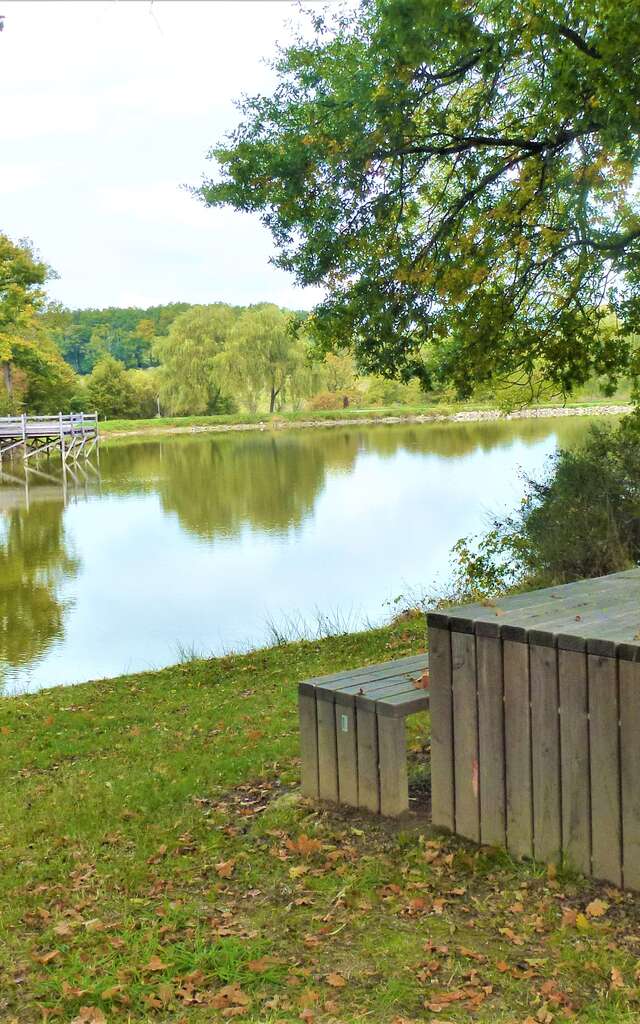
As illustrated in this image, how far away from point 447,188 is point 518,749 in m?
7.57

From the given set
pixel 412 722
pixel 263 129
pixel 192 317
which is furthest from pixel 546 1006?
pixel 192 317

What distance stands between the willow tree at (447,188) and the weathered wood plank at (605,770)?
513 cm

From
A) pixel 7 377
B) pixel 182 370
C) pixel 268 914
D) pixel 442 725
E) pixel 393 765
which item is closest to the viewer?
pixel 268 914

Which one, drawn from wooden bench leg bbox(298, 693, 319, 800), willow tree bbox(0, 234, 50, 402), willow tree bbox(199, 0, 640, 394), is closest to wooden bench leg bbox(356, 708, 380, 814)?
wooden bench leg bbox(298, 693, 319, 800)

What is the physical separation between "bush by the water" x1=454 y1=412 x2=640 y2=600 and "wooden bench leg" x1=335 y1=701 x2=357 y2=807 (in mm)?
6727

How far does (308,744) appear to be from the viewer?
5.04 m

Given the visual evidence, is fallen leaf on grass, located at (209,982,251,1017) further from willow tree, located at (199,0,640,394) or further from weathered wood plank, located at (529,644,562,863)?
willow tree, located at (199,0,640,394)

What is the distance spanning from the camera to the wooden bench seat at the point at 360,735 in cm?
462

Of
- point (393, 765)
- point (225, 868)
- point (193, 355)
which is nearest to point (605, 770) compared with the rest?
point (393, 765)

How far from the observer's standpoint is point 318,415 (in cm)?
7588

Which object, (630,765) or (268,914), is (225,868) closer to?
(268,914)

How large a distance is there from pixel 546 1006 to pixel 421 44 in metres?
6.95

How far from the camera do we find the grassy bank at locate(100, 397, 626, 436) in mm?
73125

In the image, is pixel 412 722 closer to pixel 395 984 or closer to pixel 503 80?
pixel 395 984
